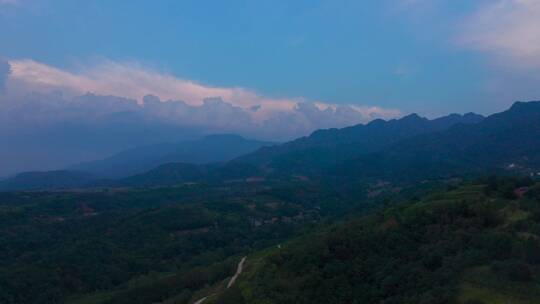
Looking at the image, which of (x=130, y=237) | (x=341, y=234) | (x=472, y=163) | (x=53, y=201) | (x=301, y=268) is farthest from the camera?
(x=472, y=163)

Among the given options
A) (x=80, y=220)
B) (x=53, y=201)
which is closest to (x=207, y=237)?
(x=80, y=220)

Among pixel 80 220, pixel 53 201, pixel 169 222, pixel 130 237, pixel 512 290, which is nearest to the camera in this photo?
pixel 512 290

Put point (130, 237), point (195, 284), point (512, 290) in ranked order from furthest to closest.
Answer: point (130, 237)
point (195, 284)
point (512, 290)

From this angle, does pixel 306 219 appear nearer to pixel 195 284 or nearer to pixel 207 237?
pixel 207 237

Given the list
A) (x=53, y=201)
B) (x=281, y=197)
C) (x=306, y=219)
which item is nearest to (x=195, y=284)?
(x=306, y=219)

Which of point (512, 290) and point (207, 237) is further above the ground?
point (512, 290)

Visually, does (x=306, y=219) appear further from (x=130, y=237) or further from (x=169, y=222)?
(x=130, y=237)

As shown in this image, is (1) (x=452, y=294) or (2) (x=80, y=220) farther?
(2) (x=80, y=220)

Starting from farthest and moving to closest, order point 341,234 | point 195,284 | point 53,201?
point 53,201 → point 195,284 → point 341,234

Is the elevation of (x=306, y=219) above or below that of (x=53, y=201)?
below
